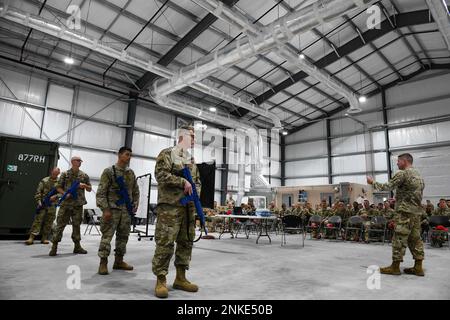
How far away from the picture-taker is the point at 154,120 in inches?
687

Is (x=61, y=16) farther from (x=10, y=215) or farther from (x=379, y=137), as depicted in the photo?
(x=379, y=137)

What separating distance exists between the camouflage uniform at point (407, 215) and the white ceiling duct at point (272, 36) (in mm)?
5108

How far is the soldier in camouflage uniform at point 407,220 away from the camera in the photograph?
4.08 metres

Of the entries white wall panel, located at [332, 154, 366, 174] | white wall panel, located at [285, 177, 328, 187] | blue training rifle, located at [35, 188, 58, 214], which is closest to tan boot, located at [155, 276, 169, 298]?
blue training rifle, located at [35, 188, 58, 214]

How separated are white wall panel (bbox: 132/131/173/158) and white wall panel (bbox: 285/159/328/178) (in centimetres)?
1094

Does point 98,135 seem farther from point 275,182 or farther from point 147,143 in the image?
point 275,182

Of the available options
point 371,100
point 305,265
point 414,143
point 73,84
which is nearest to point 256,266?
point 305,265

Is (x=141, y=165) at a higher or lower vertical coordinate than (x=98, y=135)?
lower

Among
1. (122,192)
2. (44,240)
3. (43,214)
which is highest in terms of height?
(122,192)

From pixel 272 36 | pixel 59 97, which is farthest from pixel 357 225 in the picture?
pixel 59 97

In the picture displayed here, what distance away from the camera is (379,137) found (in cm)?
1925

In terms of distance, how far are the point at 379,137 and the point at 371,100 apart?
107 inches

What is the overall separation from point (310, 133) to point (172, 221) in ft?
70.3

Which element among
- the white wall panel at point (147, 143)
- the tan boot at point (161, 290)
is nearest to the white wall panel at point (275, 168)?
the white wall panel at point (147, 143)
